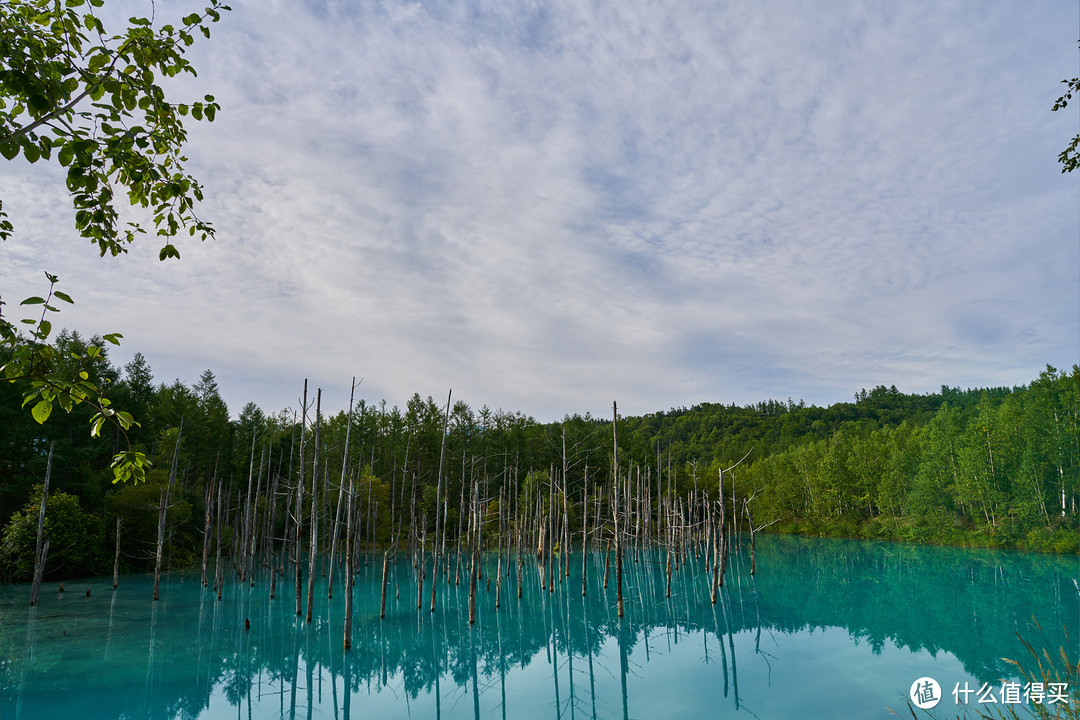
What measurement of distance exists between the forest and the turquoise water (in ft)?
8.29

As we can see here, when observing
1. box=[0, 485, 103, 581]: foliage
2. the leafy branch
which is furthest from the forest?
the leafy branch

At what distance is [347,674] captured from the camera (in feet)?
39.7

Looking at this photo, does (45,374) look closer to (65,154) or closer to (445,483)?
(65,154)

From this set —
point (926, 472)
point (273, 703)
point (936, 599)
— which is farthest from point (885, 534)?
point (273, 703)

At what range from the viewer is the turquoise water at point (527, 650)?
33.6 feet

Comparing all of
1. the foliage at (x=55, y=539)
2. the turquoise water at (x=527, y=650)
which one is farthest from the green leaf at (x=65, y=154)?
the foliage at (x=55, y=539)

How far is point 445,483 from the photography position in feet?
111

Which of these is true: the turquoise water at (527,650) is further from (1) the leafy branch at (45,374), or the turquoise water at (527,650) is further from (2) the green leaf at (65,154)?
(2) the green leaf at (65,154)

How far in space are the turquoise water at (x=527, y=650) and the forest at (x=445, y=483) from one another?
2.53 metres

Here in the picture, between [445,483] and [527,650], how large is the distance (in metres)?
20.5

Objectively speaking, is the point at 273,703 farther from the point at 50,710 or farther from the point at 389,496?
the point at 389,496

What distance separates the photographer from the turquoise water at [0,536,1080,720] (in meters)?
10.2

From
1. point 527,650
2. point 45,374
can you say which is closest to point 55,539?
point 527,650

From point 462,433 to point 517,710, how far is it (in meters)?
34.4
